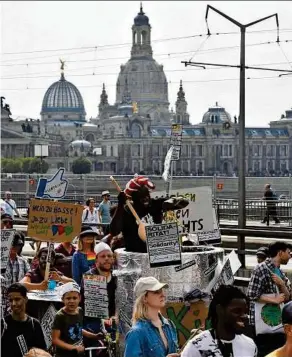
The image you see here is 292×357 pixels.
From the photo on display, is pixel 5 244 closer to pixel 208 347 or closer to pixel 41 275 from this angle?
pixel 41 275

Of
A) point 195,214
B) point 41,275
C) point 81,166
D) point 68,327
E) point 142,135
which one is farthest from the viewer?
point 142,135

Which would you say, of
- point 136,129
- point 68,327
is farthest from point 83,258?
point 136,129

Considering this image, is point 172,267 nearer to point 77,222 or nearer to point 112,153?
point 77,222

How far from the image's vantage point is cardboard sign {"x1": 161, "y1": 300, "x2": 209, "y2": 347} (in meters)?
6.66

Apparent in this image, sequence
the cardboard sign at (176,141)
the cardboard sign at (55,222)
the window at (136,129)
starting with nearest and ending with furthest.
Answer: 1. the cardboard sign at (55,222)
2. the cardboard sign at (176,141)
3. the window at (136,129)

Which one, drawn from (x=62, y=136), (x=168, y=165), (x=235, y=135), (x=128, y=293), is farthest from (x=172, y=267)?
(x=62, y=136)

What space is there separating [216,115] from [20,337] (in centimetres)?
14784

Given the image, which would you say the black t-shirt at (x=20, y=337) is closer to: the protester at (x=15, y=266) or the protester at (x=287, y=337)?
the protester at (x=287, y=337)

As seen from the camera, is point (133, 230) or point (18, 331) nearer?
point (18, 331)

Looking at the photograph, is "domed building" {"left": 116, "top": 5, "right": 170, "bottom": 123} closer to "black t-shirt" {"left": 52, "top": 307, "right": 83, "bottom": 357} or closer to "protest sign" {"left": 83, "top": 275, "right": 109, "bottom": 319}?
"protest sign" {"left": 83, "top": 275, "right": 109, "bottom": 319}

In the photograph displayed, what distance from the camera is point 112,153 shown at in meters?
148

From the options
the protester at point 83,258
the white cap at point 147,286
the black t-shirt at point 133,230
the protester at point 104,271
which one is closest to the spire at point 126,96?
the protester at point 83,258

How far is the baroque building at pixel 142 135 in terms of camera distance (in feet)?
446

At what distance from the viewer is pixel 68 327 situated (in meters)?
6.34
